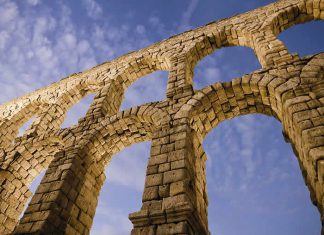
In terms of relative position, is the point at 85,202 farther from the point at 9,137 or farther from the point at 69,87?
the point at 9,137

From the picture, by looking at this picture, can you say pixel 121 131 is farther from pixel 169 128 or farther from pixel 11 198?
pixel 11 198

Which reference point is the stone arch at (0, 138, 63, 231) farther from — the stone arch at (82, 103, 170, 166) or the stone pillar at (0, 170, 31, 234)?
the stone arch at (82, 103, 170, 166)

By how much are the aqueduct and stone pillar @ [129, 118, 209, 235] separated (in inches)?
0.8

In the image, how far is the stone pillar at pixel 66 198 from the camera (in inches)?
213

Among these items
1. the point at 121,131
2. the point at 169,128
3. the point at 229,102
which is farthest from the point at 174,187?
the point at 121,131

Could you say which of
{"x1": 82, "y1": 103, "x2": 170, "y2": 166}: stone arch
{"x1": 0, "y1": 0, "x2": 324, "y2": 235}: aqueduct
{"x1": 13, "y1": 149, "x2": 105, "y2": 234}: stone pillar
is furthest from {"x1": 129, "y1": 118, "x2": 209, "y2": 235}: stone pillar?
{"x1": 13, "y1": 149, "x2": 105, "y2": 234}: stone pillar

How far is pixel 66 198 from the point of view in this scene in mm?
5977

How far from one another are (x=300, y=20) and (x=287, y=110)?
5302 millimetres

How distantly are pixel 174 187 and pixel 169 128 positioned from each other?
1724mm

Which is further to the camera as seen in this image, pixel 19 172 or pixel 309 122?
pixel 19 172

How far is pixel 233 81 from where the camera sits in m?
6.51

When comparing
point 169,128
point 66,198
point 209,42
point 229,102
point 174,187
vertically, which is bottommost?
point 174,187

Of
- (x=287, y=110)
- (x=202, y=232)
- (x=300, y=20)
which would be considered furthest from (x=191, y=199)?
(x=300, y=20)

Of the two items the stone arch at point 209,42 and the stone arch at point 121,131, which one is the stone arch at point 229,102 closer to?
the stone arch at point 121,131
